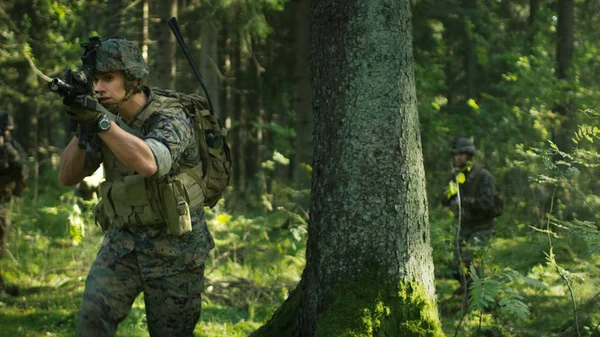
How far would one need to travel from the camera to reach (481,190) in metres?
8.77

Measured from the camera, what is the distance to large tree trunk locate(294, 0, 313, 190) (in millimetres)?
11898

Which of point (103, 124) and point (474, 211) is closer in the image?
point (103, 124)

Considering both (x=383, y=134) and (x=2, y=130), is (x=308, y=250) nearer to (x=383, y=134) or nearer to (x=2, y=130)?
(x=383, y=134)

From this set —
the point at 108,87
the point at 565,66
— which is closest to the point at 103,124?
the point at 108,87

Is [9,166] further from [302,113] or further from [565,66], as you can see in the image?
[565,66]

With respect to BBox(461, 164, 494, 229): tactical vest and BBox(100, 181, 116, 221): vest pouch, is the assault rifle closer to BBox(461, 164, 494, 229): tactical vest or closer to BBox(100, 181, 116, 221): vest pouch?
BBox(100, 181, 116, 221): vest pouch

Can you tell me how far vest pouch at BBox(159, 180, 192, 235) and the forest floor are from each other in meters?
2.04

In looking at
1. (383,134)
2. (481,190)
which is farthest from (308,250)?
(481,190)

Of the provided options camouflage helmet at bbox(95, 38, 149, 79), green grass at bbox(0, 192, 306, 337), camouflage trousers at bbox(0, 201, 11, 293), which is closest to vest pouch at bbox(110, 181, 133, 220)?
camouflage helmet at bbox(95, 38, 149, 79)

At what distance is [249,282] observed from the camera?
25.1ft

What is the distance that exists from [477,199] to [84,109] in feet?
21.0

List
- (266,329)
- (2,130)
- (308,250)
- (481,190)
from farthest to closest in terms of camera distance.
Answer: (481,190), (2,130), (266,329), (308,250)

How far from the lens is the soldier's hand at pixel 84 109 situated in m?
3.30

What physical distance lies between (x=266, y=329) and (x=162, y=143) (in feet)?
5.66
